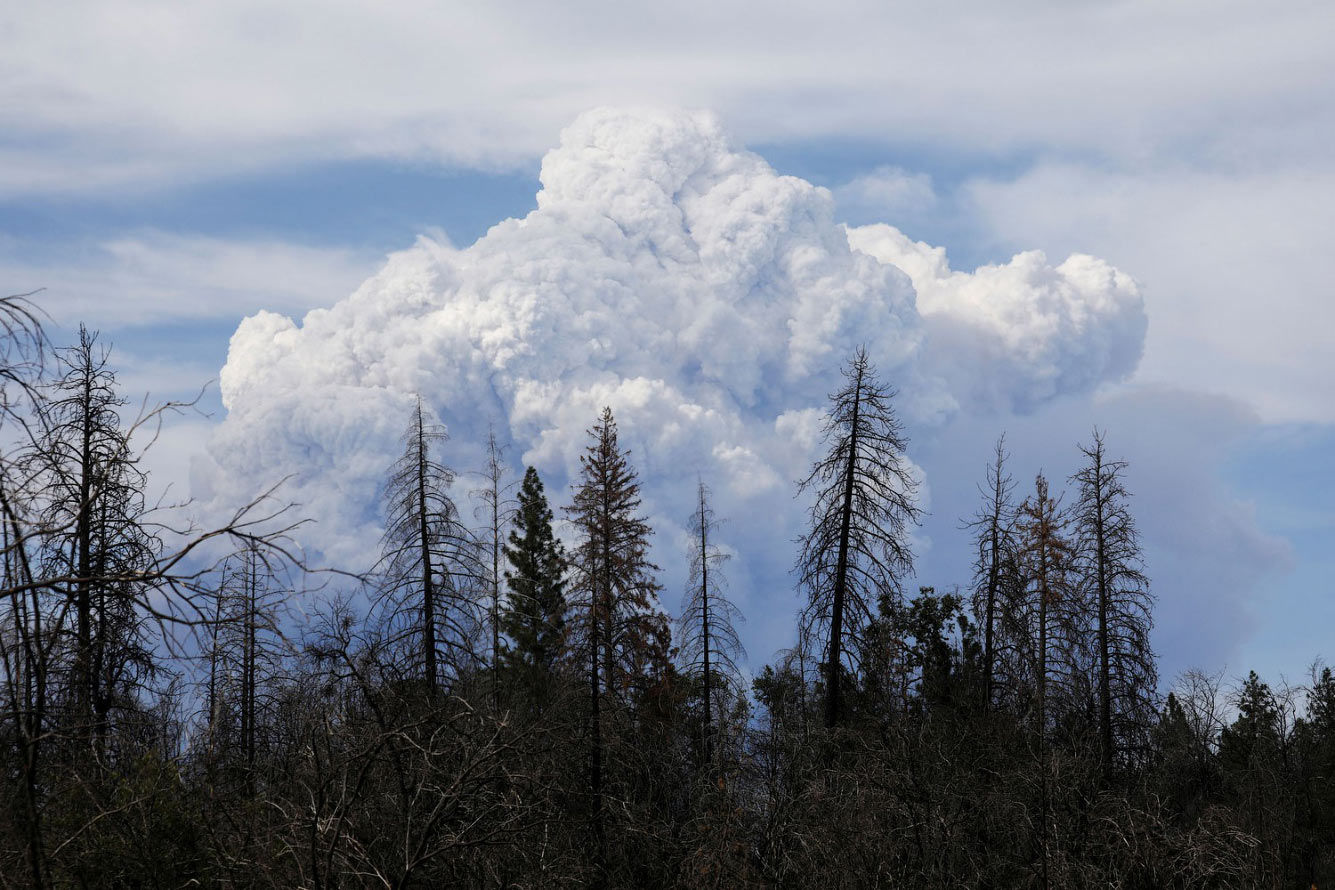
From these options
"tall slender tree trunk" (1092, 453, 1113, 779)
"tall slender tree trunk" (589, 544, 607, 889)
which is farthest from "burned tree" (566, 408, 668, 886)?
"tall slender tree trunk" (1092, 453, 1113, 779)

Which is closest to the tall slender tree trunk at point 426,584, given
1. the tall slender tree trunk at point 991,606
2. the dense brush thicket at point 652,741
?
the dense brush thicket at point 652,741

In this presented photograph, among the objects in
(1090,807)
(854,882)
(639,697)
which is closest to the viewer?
(854,882)

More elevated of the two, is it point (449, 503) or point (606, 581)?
point (449, 503)

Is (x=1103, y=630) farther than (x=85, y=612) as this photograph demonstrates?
Yes

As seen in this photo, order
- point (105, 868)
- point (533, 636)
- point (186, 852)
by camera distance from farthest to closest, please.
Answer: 1. point (533, 636)
2. point (186, 852)
3. point (105, 868)

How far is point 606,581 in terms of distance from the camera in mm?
28328

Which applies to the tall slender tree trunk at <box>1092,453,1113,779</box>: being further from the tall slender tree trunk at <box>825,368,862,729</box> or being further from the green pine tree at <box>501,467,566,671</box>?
the green pine tree at <box>501,467,566,671</box>

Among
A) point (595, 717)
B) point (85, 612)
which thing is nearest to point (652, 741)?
point (595, 717)

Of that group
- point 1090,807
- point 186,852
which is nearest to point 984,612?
point 1090,807

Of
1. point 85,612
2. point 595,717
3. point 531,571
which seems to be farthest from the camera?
point 531,571

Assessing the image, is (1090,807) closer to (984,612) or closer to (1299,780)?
(984,612)

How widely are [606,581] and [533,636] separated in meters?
20.6

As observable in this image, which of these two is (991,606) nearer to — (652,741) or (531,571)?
(652,741)

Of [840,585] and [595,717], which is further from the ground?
[840,585]
